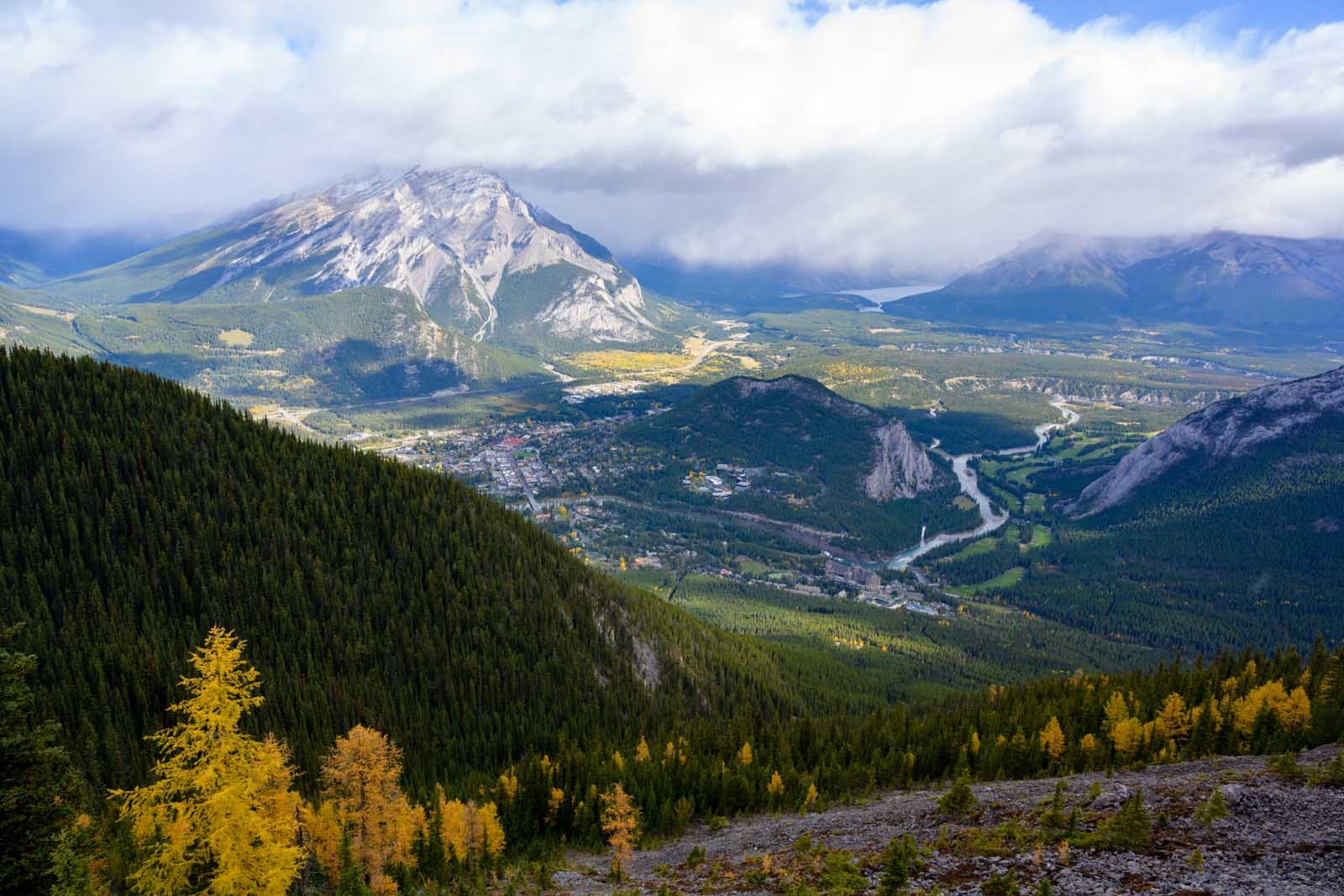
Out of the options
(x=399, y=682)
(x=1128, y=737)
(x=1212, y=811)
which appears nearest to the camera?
(x=1212, y=811)

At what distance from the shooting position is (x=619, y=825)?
6962 cm

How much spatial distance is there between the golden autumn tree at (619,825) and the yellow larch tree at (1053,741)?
46.2 metres

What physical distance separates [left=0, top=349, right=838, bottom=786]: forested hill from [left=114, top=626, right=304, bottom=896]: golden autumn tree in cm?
6332

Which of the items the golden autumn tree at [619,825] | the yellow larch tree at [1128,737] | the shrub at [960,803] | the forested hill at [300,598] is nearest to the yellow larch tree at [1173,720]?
the yellow larch tree at [1128,737]

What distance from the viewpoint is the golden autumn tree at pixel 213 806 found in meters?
36.1

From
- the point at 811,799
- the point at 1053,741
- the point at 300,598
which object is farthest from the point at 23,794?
the point at 300,598

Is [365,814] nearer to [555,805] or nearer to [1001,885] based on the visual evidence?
[555,805]

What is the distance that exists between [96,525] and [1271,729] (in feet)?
516

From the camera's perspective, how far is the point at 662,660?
148625mm

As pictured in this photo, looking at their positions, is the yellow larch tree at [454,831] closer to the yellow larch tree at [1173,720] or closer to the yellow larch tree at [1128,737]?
the yellow larch tree at [1128,737]

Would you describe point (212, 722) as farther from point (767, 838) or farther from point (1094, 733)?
point (1094, 733)

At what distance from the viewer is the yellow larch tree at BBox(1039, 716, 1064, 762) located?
3189 inches

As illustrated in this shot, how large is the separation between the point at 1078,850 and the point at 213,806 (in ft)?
155

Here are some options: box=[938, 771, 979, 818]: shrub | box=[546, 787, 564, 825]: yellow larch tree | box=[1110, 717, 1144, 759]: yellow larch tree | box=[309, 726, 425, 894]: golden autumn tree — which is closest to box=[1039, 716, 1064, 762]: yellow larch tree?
box=[1110, 717, 1144, 759]: yellow larch tree
